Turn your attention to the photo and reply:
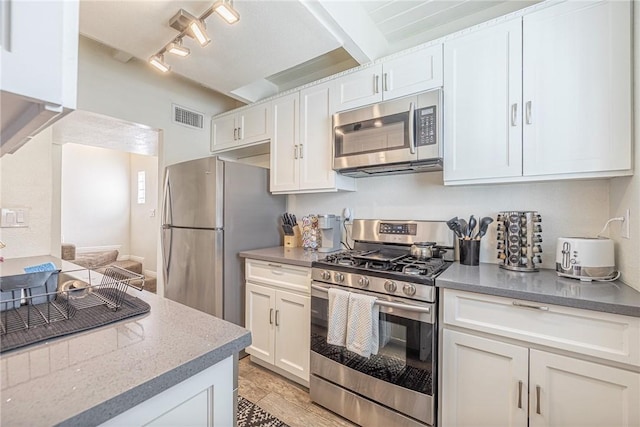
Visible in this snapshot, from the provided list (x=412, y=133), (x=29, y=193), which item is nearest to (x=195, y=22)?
(x=412, y=133)

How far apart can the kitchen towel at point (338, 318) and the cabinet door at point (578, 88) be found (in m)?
1.23

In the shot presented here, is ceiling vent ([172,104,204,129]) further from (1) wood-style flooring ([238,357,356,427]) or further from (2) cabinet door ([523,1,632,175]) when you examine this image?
(2) cabinet door ([523,1,632,175])

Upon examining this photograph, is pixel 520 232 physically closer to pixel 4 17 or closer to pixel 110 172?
pixel 4 17

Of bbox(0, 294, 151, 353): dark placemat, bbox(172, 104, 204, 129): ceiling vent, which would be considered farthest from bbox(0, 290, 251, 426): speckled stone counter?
bbox(172, 104, 204, 129): ceiling vent

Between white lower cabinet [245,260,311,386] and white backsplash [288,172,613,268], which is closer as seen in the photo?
white backsplash [288,172,613,268]

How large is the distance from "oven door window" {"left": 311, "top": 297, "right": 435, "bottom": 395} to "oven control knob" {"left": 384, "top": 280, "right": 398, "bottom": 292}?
151mm

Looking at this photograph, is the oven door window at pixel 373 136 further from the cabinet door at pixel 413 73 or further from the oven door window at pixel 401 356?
the oven door window at pixel 401 356

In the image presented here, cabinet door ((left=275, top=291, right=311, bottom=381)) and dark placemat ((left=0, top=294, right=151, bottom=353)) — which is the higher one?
dark placemat ((left=0, top=294, right=151, bottom=353))

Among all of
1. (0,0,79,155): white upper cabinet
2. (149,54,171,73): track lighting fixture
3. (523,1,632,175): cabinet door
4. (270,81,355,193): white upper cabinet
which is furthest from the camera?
(270,81,355,193): white upper cabinet

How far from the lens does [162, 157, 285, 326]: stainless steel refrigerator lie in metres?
2.36

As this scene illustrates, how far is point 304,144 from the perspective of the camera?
7.90 ft

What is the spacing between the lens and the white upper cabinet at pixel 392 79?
1.82 metres

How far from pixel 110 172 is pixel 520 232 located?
7.40 metres

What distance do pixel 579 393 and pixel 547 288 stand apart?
0.42m
